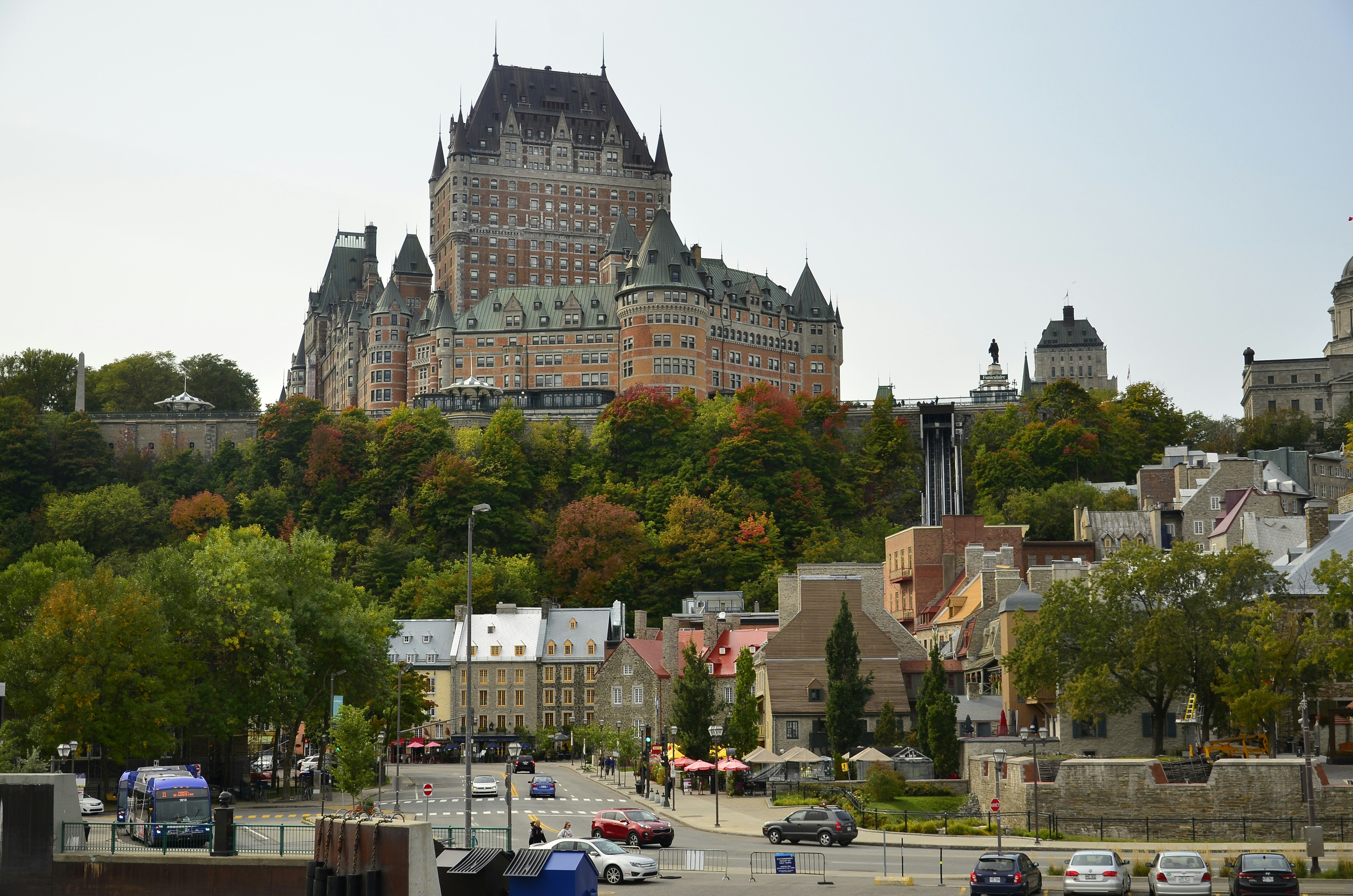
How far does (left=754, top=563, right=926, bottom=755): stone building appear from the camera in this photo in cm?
7894

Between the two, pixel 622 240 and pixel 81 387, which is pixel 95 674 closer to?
pixel 81 387

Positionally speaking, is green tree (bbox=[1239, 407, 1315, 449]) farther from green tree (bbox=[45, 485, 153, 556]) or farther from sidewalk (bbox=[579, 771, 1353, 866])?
green tree (bbox=[45, 485, 153, 556])

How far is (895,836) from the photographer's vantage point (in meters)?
53.2

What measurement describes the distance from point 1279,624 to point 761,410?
89.1 m

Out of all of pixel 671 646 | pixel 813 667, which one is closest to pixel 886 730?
pixel 813 667

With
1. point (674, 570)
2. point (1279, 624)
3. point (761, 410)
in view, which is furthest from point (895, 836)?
point (761, 410)

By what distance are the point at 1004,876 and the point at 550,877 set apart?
11.0 m

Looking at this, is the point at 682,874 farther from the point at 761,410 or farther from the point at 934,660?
the point at 761,410

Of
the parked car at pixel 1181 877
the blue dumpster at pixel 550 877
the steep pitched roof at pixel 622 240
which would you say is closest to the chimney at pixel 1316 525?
the parked car at pixel 1181 877

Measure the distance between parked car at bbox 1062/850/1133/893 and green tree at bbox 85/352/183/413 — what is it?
15979 cm

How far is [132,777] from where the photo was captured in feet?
186

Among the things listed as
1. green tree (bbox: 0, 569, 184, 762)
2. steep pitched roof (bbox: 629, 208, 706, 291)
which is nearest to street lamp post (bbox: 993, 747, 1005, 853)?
green tree (bbox: 0, 569, 184, 762)

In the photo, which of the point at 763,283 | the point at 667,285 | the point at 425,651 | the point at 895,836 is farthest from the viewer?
the point at 763,283

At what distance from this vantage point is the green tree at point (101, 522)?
5689 inches
